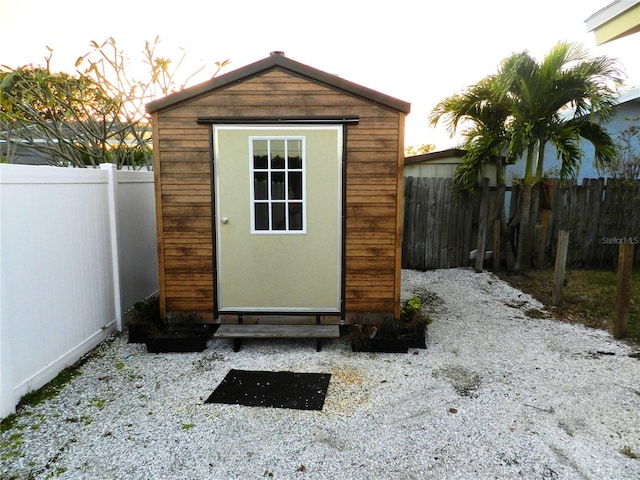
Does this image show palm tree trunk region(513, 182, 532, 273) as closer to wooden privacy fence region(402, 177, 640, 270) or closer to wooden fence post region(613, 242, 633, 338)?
wooden privacy fence region(402, 177, 640, 270)

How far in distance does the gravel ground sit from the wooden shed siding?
74 centimetres

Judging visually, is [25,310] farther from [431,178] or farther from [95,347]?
[431,178]

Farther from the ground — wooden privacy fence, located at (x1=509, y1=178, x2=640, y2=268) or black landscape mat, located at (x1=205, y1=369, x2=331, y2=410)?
wooden privacy fence, located at (x1=509, y1=178, x2=640, y2=268)

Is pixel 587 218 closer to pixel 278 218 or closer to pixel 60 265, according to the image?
pixel 278 218

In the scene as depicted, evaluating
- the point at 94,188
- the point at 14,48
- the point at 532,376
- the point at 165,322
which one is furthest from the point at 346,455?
the point at 14,48

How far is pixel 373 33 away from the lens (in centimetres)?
1033

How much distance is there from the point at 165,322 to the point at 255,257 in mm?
1216

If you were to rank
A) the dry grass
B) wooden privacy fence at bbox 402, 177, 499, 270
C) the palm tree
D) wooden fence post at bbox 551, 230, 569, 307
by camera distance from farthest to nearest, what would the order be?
1. wooden privacy fence at bbox 402, 177, 499, 270
2. the palm tree
3. wooden fence post at bbox 551, 230, 569, 307
4. the dry grass

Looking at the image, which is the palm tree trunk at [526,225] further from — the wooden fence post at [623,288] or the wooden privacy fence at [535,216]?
the wooden fence post at [623,288]

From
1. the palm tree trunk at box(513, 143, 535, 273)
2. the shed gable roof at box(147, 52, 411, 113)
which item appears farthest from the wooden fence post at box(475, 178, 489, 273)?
the shed gable roof at box(147, 52, 411, 113)

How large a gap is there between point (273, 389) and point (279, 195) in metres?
1.93

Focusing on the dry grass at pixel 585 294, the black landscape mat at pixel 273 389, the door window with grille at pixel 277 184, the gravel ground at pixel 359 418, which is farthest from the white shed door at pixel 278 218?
the dry grass at pixel 585 294

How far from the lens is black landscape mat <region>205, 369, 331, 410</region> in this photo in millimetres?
3421

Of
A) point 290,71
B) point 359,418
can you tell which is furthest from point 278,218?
point 359,418
